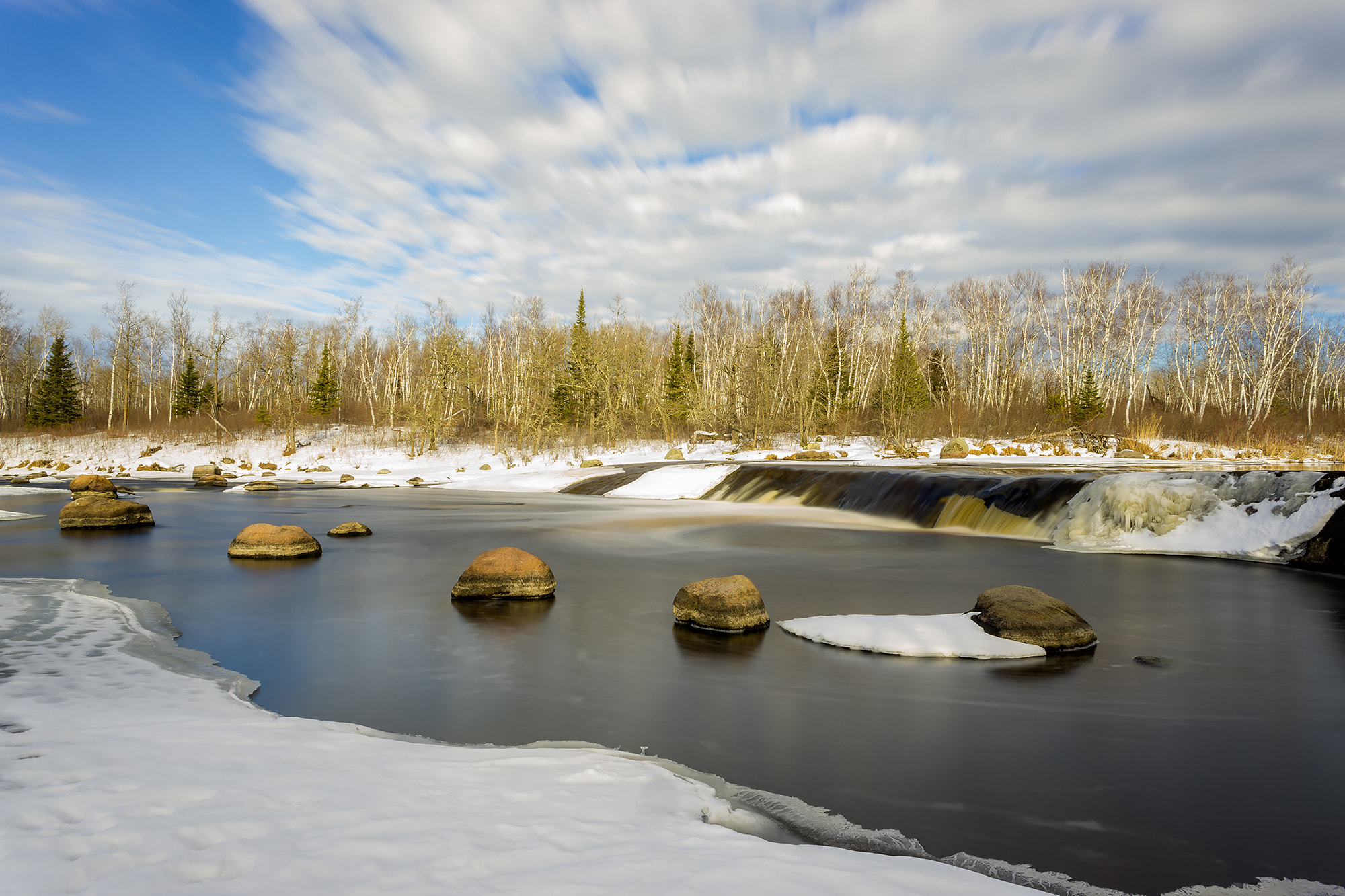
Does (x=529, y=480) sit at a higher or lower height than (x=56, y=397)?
lower

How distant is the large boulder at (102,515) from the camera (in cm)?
1532

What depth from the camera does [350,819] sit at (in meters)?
2.78

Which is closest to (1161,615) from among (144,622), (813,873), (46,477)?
(813,873)

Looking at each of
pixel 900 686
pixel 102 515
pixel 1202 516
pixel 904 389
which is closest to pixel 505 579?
pixel 900 686

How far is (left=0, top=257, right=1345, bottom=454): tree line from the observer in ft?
125

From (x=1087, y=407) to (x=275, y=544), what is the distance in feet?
128

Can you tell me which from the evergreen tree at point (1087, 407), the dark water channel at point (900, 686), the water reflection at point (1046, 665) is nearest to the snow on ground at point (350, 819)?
the dark water channel at point (900, 686)

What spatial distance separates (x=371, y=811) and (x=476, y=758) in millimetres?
890

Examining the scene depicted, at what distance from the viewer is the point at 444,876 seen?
2.39m

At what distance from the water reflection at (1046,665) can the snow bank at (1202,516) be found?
23.0ft

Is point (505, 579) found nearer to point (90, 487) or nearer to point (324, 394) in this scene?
point (90, 487)

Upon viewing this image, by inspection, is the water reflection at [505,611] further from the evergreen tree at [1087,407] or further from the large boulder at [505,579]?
the evergreen tree at [1087,407]

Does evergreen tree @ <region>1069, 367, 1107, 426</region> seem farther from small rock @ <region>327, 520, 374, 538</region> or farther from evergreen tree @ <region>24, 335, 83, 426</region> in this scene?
evergreen tree @ <region>24, 335, 83, 426</region>

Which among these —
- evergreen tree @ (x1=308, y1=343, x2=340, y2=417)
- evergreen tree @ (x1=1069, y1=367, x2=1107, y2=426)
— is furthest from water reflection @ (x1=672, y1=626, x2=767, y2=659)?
evergreen tree @ (x1=308, y1=343, x2=340, y2=417)
